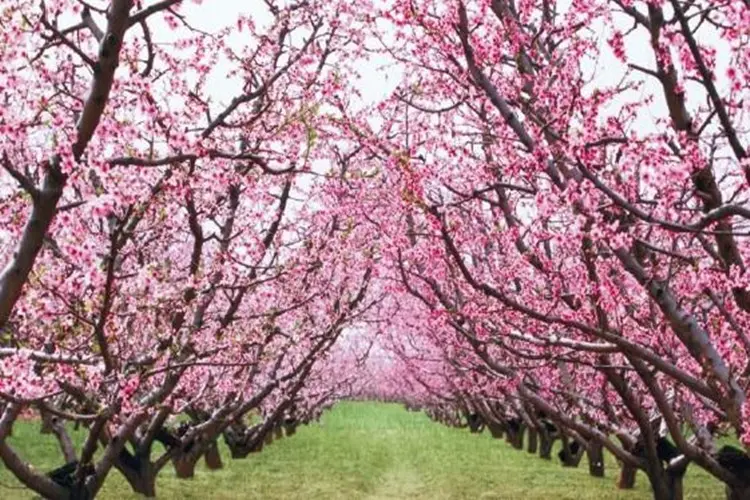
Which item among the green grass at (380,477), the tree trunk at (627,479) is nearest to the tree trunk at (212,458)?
the green grass at (380,477)

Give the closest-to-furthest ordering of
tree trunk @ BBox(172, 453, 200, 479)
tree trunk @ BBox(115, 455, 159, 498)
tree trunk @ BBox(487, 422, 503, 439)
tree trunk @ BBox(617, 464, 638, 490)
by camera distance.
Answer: tree trunk @ BBox(115, 455, 159, 498) < tree trunk @ BBox(617, 464, 638, 490) < tree trunk @ BBox(172, 453, 200, 479) < tree trunk @ BBox(487, 422, 503, 439)

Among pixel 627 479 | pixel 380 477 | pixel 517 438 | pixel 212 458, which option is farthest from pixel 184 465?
pixel 517 438

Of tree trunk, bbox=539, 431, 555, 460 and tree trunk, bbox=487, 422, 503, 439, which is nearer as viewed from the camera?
tree trunk, bbox=539, 431, 555, 460

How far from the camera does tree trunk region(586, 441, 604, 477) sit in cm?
2108

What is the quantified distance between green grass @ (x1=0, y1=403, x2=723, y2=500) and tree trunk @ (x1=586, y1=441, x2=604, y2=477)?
0.71 feet

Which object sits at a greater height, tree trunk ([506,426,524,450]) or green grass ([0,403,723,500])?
tree trunk ([506,426,524,450])

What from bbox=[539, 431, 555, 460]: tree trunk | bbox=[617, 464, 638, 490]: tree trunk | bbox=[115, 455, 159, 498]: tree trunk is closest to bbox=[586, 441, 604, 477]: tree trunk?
bbox=[617, 464, 638, 490]: tree trunk

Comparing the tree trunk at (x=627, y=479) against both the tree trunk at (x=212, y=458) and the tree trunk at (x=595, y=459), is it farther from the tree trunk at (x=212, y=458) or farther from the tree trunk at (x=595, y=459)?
the tree trunk at (x=212, y=458)

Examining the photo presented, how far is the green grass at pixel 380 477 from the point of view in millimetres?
17156

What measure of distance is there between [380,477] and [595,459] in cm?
536

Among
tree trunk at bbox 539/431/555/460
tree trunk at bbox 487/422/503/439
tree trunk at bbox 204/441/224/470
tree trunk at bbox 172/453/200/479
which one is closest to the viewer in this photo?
tree trunk at bbox 172/453/200/479

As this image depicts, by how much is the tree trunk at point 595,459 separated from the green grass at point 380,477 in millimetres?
217

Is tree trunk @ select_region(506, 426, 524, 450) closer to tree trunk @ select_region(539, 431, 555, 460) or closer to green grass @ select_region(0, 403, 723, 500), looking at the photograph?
green grass @ select_region(0, 403, 723, 500)

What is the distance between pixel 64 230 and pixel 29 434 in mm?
26448
